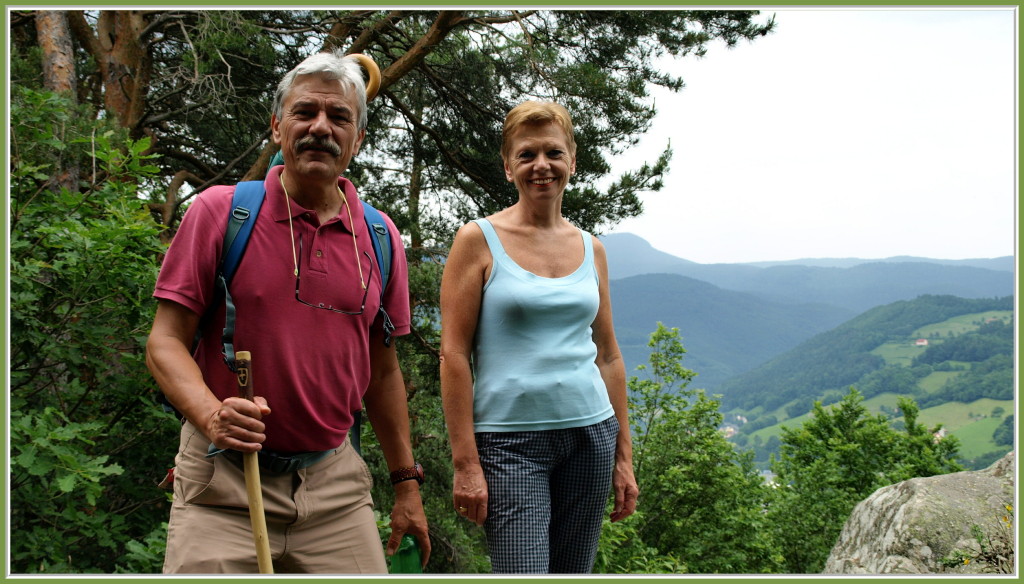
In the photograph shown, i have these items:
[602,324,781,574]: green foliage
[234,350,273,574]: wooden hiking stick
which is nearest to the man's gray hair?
[234,350,273,574]: wooden hiking stick

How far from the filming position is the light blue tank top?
2344 millimetres

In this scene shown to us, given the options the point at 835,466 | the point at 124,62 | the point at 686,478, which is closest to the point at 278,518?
the point at 124,62

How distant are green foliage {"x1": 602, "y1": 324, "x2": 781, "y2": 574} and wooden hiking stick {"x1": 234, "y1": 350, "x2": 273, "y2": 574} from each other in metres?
16.0

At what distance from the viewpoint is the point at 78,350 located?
347cm

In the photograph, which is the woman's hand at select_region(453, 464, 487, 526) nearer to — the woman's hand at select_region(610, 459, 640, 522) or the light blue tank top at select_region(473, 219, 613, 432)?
the light blue tank top at select_region(473, 219, 613, 432)

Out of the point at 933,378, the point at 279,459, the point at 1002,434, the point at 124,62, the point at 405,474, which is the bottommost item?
the point at 1002,434

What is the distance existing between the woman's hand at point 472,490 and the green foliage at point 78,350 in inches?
55.2

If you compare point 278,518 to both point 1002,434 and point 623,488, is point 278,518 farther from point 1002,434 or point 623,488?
point 1002,434

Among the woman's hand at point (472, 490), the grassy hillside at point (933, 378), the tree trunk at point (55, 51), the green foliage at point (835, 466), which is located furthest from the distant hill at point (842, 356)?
the woman's hand at point (472, 490)

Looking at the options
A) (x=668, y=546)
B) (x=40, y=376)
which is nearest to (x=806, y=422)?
(x=668, y=546)

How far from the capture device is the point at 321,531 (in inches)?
81.1

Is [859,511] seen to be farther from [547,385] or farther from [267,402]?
[267,402]

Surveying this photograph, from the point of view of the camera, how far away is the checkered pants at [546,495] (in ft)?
7.60

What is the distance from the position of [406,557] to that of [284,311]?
81 centimetres
